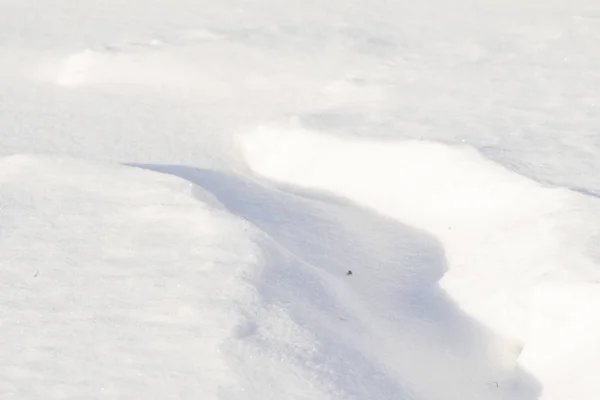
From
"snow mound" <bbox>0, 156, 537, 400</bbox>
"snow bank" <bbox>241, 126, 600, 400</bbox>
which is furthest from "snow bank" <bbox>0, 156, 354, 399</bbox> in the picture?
"snow bank" <bbox>241, 126, 600, 400</bbox>

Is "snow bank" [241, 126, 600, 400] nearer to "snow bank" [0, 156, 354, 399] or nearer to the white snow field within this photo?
the white snow field

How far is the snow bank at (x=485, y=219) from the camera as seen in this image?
2.51 m

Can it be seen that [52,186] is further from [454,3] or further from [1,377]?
[454,3]

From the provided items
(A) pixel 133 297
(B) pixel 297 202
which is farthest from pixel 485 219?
(A) pixel 133 297

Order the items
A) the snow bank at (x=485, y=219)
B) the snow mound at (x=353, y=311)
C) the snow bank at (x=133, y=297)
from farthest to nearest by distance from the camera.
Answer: the snow bank at (x=485, y=219) < the snow mound at (x=353, y=311) < the snow bank at (x=133, y=297)

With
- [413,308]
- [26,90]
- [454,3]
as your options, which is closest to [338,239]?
[413,308]

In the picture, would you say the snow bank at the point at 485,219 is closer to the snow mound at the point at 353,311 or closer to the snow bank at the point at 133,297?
the snow mound at the point at 353,311

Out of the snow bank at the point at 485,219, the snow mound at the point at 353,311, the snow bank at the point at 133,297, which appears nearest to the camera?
the snow bank at the point at 133,297

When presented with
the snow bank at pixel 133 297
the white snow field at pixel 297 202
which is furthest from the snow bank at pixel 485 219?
the snow bank at pixel 133 297

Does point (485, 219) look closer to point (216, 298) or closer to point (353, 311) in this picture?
point (353, 311)

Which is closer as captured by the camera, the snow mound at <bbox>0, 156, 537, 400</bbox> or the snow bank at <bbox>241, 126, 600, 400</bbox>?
the snow mound at <bbox>0, 156, 537, 400</bbox>

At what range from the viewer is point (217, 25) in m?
4.77

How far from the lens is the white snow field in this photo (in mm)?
2154

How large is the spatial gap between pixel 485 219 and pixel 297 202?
25.4 inches
